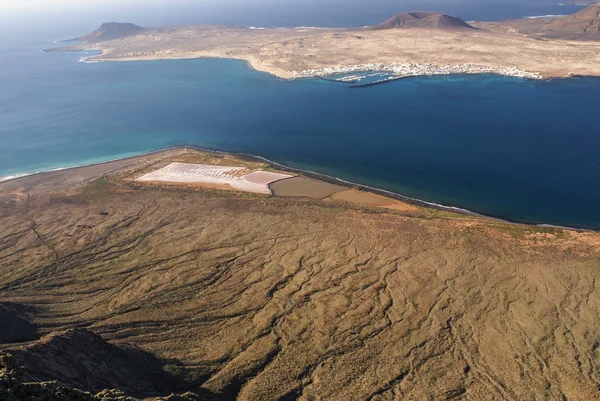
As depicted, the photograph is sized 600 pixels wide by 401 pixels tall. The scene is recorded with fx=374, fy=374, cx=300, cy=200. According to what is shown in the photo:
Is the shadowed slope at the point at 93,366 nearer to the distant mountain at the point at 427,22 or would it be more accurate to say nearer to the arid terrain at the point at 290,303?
the arid terrain at the point at 290,303

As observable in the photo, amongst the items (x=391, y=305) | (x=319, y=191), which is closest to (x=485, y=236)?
(x=391, y=305)

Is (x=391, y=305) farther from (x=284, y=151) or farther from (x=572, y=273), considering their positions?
(x=284, y=151)

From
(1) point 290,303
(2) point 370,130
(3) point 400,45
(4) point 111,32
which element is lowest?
(1) point 290,303

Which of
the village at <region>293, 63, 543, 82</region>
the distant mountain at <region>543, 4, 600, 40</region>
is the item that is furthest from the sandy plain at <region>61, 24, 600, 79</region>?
the distant mountain at <region>543, 4, 600, 40</region>

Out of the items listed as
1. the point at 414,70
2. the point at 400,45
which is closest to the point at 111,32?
the point at 400,45

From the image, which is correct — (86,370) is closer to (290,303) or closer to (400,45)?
(290,303)

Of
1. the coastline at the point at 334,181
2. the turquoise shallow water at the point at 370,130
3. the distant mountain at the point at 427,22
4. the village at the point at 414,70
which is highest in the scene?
the distant mountain at the point at 427,22

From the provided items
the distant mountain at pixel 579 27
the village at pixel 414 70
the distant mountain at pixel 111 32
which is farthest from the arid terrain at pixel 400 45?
the village at pixel 414 70
